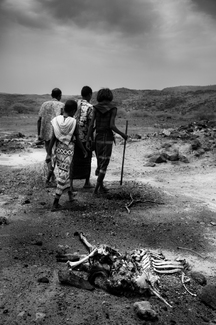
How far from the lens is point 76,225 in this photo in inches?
187

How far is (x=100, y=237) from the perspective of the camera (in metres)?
4.45

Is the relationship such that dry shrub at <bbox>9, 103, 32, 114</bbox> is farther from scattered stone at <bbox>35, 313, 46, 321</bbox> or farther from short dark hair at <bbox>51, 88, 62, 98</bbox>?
scattered stone at <bbox>35, 313, 46, 321</bbox>

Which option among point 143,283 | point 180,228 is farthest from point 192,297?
point 180,228

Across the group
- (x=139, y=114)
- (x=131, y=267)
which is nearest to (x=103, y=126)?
(x=131, y=267)

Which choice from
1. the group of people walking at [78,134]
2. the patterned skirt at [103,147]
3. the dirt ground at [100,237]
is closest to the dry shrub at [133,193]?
the dirt ground at [100,237]

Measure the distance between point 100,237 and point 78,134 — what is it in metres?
1.65

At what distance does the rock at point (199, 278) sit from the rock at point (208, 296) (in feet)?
0.24

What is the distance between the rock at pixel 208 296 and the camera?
3.20 m

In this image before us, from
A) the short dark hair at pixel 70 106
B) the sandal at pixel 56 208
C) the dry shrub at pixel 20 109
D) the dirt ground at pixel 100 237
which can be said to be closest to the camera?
the dirt ground at pixel 100 237

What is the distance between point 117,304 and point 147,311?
0.96 feet

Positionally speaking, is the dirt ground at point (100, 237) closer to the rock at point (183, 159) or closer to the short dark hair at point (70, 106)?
the rock at point (183, 159)

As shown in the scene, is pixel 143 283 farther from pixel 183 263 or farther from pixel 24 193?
pixel 24 193

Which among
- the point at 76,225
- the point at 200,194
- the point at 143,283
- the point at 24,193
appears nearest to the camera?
the point at 143,283

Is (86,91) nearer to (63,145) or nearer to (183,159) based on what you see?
(63,145)
